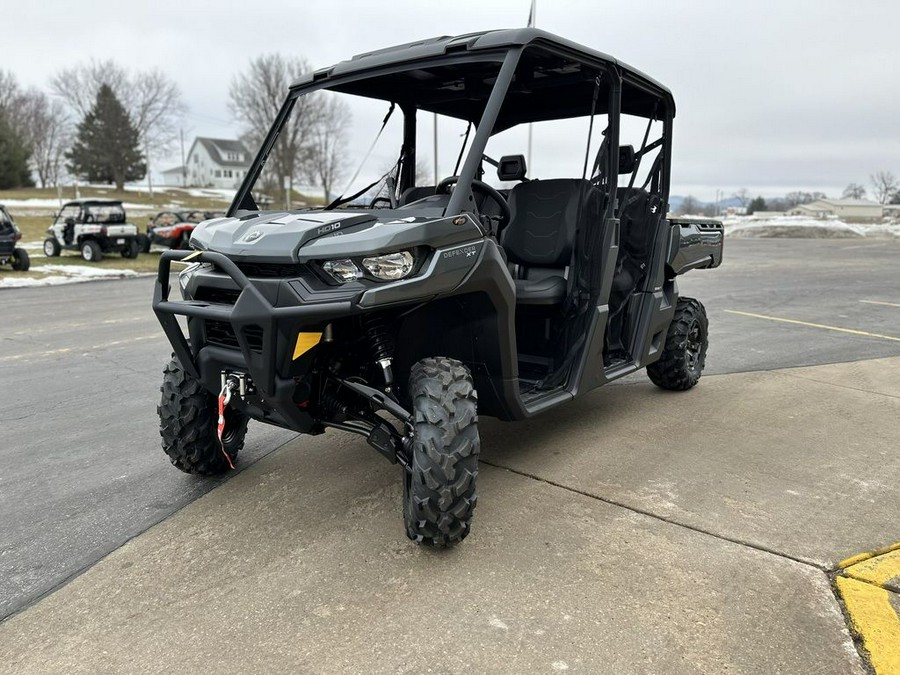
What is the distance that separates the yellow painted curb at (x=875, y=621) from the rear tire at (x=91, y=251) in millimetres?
20619

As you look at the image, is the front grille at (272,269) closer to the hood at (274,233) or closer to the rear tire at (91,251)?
the hood at (274,233)

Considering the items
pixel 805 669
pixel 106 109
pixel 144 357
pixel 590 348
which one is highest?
pixel 106 109

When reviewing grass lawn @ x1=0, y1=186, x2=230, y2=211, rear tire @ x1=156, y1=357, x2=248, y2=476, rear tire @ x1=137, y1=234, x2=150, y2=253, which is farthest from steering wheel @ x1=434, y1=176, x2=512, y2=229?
grass lawn @ x1=0, y1=186, x2=230, y2=211

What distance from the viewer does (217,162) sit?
8931 centimetres

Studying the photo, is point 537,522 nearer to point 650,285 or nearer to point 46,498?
point 650,285

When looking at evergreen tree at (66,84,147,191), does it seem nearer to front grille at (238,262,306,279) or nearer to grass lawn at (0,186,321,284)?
grass lawn at (0,186,321,284)

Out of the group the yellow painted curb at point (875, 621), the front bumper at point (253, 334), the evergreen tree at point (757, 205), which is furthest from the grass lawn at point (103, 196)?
the evergreen tree at point (757, 205)

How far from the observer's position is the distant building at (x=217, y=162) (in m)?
89.4

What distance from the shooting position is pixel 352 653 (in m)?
2.30

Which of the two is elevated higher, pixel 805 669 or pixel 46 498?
pixel 805 669

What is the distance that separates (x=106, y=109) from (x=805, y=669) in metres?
68.2

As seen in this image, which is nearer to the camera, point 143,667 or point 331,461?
point 143,667

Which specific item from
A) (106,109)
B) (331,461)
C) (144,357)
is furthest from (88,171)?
(331,461)

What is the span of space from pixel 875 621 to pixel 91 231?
21.0 metres
